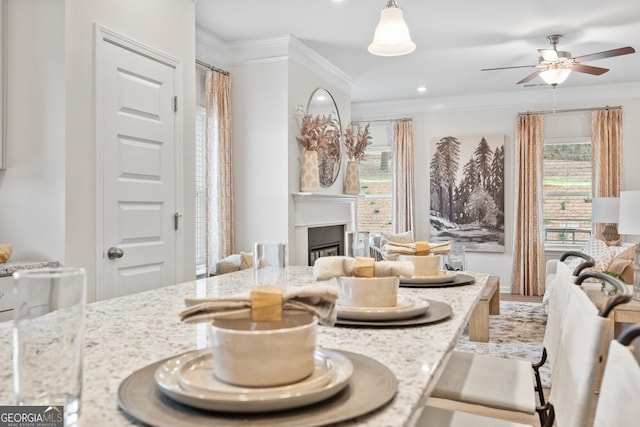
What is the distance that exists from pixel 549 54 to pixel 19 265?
14.0 feet

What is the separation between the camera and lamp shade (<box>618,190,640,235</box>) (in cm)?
539

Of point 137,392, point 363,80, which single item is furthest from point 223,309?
point 363,80

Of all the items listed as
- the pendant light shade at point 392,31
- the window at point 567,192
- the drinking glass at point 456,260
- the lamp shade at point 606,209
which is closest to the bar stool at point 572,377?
the pendant light shade at point 392,31

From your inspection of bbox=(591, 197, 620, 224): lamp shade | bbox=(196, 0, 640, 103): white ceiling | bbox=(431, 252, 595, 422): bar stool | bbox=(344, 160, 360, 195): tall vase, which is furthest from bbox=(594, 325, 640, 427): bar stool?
bbox=(591, 197, 620, 224): lamp shade

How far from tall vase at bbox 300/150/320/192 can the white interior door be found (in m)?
1.81

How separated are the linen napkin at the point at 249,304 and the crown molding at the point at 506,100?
6898 mm

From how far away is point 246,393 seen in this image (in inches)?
25.0

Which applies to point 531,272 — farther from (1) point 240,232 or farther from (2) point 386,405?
(2) point 386,405

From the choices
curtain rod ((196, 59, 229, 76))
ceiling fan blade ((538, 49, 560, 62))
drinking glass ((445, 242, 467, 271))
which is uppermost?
ceiling fan blade ((538, 49, 560, 62))

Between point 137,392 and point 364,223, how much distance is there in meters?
7.29

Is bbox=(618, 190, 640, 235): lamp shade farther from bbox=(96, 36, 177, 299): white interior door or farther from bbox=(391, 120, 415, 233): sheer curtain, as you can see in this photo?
bbox=(96, 36, 177, 299): white interior door

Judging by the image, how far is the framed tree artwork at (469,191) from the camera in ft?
23.1

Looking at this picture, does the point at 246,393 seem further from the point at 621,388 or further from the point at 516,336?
the point at 516,336

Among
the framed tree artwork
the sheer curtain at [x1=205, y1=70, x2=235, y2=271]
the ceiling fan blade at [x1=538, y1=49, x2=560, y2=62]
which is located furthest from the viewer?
the framed tree artwork
